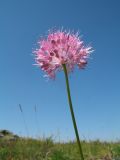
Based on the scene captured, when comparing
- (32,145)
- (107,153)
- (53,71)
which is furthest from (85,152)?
(53,71)

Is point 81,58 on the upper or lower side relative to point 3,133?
lower

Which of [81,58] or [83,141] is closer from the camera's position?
[81,58]

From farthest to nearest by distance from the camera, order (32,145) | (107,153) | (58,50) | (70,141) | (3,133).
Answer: (3,133) → (70,141) → (32,145) → (107,153) → (58,50)

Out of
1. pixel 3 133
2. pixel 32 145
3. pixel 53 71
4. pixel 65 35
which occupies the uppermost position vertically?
pixel 3 133

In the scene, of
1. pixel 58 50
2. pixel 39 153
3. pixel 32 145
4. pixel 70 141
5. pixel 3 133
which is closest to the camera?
pixel 58 50

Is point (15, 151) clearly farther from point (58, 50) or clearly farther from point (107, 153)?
point (58, 50)
